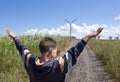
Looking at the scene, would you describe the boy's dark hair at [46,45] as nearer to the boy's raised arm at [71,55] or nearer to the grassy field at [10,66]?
the boy's raised arm at [71,55]

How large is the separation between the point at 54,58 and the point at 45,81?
276 mm

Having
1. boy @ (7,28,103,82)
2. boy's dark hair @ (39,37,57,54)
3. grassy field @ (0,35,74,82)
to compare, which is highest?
boy's dark hair @ (39,37,57,54)

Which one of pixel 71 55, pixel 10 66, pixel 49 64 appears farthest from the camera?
pixel 10 66

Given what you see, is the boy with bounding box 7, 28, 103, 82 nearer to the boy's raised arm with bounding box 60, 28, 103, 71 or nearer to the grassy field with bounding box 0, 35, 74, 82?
the boy's raised arm with bounding box 60, 28, 103, 71

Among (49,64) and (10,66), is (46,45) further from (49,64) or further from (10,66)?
(10,66)

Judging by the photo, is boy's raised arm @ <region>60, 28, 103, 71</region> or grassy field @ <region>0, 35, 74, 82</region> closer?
boy's raised arm @ <region>60, 28, 103, 71</region>

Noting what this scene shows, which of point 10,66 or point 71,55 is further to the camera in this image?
point 10,66

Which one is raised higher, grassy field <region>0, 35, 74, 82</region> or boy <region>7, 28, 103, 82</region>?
boy <region>7, 28, 103, 82</region>

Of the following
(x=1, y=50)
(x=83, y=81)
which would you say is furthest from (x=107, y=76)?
(x=1, y=50)

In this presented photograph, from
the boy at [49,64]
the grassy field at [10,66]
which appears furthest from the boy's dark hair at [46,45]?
the grassy field at [10,66]

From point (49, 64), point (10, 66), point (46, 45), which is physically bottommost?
point (10, 66)

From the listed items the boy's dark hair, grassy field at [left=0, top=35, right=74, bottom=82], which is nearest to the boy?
the boy's dark hair

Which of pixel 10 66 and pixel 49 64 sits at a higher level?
pixel 49 64

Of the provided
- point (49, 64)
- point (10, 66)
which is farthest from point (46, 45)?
point (10, 66)
